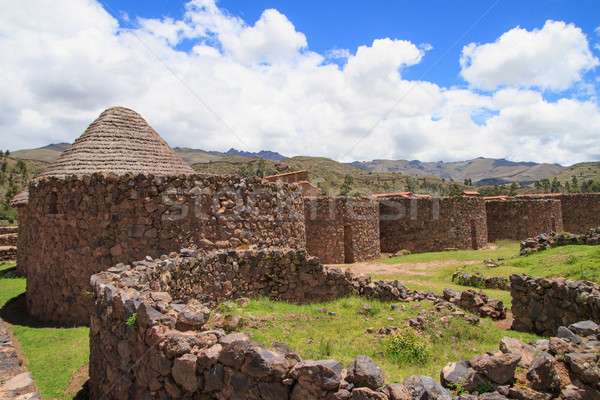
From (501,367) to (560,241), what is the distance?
49.6 feet

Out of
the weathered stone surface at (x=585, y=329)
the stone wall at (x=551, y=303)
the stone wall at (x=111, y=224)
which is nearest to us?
the weathered stone surface at (x=585, y=329)

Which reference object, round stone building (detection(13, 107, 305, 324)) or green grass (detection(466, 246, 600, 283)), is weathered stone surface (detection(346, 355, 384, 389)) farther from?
green grass (detection(466, 246, 600, 283))

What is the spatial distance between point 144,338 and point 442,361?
4100mm

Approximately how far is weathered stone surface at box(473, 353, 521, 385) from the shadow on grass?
29.0 feet

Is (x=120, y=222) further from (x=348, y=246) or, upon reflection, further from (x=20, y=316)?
(x=348, y=246)

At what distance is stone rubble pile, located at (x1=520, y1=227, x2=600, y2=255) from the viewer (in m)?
14.4

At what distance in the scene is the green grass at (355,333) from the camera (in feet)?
16.8

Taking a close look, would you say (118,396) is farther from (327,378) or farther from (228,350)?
(327,378)

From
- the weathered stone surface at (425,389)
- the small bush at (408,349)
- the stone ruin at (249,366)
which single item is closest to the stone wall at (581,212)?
the small bush at (408,349)

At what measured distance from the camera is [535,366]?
125 inches

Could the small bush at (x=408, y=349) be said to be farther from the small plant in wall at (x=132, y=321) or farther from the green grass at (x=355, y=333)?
the small plant in wall at (x=132, y=321)

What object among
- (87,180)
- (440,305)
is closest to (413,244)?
(440,305)

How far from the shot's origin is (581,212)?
1177 inches

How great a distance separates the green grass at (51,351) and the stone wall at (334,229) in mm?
11612
